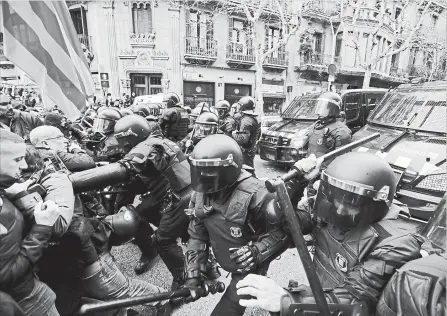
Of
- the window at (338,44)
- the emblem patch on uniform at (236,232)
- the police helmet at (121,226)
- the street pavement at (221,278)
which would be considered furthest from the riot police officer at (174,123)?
the window at (338,44)

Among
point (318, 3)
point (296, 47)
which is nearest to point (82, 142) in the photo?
point (296, 47)

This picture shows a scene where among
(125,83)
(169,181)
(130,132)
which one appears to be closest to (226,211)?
(169,181)

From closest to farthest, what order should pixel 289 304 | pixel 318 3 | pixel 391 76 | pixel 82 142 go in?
1. pixel 289 304
2. pixel 82 142
3. pixel 318 3
4. pixel 391 76

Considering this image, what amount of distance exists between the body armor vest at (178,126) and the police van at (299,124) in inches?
104

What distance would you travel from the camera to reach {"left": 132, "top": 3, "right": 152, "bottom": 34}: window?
55.6 feet

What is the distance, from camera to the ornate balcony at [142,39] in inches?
670

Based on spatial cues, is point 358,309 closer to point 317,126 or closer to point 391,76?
point 317,126

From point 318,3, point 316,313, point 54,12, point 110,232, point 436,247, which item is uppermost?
point 318,3

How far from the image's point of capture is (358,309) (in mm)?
1357

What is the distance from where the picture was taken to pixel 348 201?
1.61 meters

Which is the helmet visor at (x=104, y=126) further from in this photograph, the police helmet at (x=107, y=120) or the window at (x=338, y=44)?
the window at (x=338, y=44)

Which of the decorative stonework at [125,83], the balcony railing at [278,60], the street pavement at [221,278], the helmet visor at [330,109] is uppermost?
the balcony railing at [278,60]

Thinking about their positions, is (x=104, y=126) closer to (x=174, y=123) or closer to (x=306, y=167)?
(x=174, y=123)

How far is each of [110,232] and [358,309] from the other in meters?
1.99
